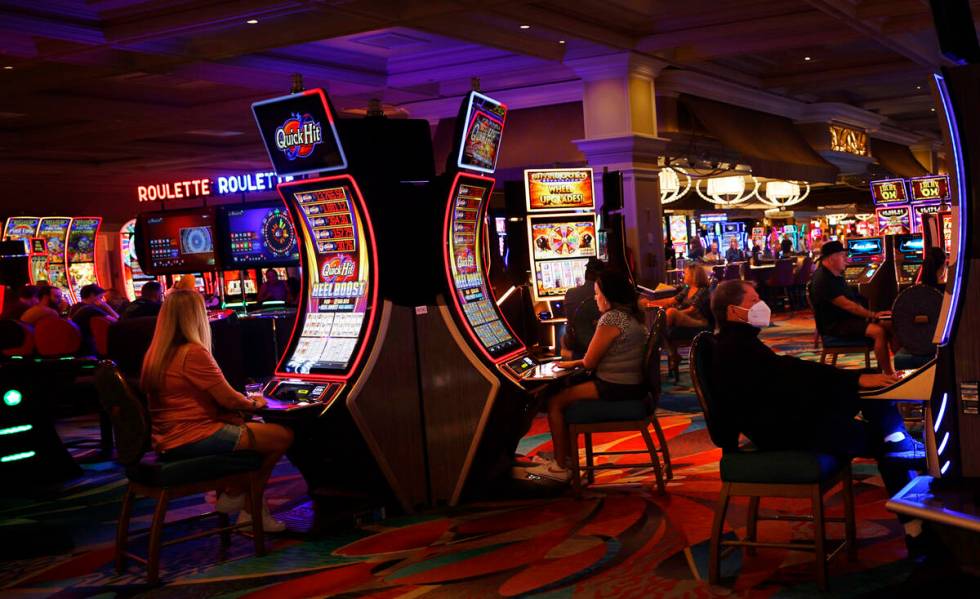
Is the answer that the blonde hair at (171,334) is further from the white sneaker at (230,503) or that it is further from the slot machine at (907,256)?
the slot machine at (907,256)

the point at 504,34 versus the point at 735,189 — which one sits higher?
the point at 504,34

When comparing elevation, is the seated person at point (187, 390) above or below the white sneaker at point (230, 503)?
above

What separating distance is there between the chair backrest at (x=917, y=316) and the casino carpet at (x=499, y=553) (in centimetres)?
82

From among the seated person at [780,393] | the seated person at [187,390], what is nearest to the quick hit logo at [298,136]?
the seated person at [187,390]

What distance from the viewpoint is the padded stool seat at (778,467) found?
353 cm

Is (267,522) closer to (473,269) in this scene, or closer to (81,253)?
(473,269)

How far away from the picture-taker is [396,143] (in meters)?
4.97

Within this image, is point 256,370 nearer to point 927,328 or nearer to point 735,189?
point 927,328

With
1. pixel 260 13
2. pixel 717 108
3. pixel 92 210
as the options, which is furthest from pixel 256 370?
pixel 92 210

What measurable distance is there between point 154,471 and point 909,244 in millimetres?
7920

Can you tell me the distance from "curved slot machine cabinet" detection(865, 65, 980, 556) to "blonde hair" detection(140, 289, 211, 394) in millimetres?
2847

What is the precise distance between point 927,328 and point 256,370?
14.3 feet

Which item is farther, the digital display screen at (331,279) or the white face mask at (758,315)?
the digital display screen at (331,279)

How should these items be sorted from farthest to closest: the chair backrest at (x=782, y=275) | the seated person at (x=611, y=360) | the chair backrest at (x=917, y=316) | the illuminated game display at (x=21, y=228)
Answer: the chair backrest at (x=782, y=275) < the illuminated game display at (x=21, y=228) < the chair backrest at (x=917, y=316) < the seated person at (x=611, y=360)
